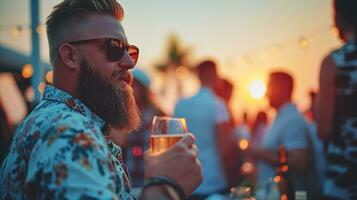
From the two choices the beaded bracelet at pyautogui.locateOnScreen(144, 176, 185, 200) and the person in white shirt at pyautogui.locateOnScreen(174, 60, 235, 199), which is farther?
the person in white shirt at pyautogui.locateOnScreen(174, 60, 235, 199)

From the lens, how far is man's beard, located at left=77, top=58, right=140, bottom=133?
69.7 inches

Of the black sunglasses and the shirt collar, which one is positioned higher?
the black sunglasses

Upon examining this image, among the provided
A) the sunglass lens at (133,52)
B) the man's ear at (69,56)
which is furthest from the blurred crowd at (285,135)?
the man's ear at (69,56)

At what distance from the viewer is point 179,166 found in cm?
138

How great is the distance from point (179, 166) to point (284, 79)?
342 cm

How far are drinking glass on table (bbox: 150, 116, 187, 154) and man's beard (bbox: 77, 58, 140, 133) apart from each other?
17 centimetres

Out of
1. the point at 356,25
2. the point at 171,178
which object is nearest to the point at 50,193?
the point at 171,178

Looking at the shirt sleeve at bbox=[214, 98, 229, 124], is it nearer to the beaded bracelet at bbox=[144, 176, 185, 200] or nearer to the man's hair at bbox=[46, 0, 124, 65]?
the man's hair at bbox=[46, 0, 124, 65]

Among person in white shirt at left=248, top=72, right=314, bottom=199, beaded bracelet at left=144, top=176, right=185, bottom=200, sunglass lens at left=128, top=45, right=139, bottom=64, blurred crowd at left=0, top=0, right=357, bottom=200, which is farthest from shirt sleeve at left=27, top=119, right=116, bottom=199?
person in white shirt at left=248, top=72, right=314, bottom=199

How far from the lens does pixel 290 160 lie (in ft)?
12.8

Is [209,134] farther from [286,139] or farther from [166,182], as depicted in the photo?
[166,182]

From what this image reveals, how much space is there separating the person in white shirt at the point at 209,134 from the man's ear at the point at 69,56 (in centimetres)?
311

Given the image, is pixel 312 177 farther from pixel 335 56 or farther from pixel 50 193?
pixel 50 193

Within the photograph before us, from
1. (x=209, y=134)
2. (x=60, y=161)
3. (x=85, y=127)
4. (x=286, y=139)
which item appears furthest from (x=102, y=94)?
(x=209, y=134)
